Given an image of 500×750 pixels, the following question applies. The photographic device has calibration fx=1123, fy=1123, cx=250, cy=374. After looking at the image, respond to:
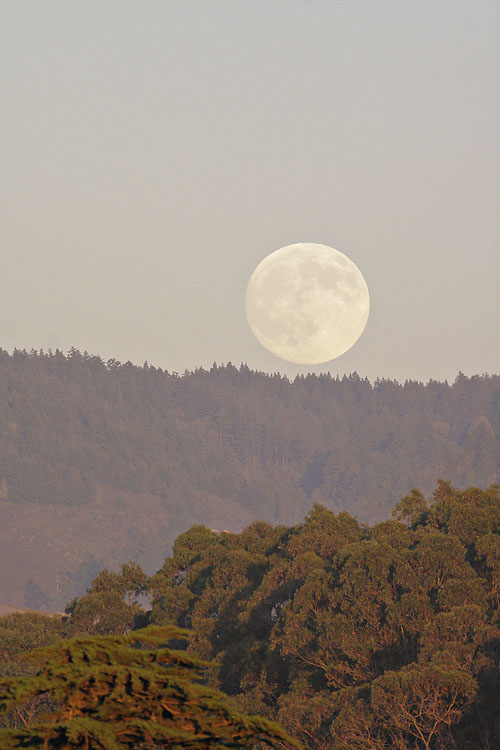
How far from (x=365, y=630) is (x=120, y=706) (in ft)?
102

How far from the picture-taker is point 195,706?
12.8 meters

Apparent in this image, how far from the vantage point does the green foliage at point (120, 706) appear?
12.1 metres

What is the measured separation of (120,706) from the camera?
12.6m

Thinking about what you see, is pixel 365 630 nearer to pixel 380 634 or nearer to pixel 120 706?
pixel 380 634

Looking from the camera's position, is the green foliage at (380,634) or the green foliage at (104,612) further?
the green foliage at (104,612)

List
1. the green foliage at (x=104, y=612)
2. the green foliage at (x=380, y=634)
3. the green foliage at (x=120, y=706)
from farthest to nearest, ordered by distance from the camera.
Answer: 1. the green foliage at (x=104, y=612)
2. the green foliage at (x=380, y=634)
3. the green foliage at (x=120, y=706)

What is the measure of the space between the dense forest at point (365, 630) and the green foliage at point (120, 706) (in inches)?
1009

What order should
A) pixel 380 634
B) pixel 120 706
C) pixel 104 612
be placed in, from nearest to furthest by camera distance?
pixel 120 706 → pixel 380 634 → pixel 104 612

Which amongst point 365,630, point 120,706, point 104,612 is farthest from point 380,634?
point 120,706

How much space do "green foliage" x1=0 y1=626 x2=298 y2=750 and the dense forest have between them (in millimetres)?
25626

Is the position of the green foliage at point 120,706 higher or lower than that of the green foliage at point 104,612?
lower

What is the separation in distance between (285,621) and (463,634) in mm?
7677

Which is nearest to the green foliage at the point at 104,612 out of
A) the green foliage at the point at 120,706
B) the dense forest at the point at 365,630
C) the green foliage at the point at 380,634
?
the dense forest at the point at 365,630

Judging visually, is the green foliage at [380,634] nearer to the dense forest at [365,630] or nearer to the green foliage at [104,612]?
the dense forest at [365,630]
